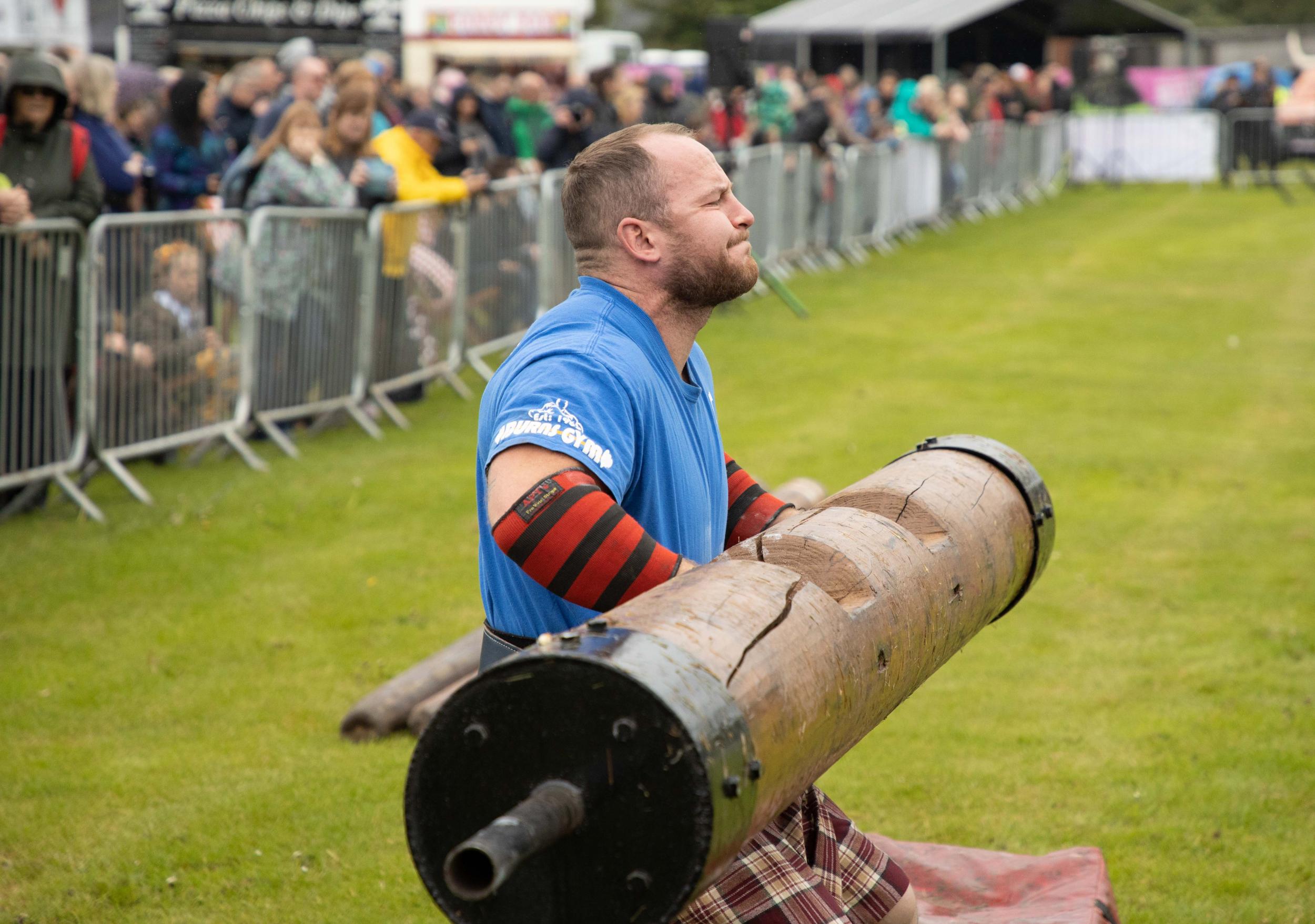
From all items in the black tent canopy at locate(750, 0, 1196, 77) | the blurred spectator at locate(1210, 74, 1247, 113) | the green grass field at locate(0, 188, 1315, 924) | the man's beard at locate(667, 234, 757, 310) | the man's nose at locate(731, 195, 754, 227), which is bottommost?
the green grass field at locate(0, 188, 1315, 924)

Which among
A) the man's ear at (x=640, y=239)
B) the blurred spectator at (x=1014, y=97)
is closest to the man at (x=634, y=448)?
the man's ear at (x=640, y=239)

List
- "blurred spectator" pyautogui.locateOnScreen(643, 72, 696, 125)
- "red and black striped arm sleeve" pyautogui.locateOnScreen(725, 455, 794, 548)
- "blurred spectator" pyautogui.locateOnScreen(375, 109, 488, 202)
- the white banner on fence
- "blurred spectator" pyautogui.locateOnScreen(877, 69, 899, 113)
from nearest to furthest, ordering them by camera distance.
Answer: "red and black striped arm sleeve" pyautogui.locateOnScreen(725, 455, 794, 548), "blurred spectator" pyautogui.locateOnScreen(375, 109, 488, 202), "blurred spectator" pyautogui.locateOnScreen(643, 72, 696, 125), "blurred spectator" pyautogui.locateOnScreen(877, 69, 899, 113), the white banner on fence

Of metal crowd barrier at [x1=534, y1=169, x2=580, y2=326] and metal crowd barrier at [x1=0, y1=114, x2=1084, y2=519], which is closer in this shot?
metal crowd barrier at [x1=0, y1=114, x2=1084, y2=519]

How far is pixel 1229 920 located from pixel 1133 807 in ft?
2.22

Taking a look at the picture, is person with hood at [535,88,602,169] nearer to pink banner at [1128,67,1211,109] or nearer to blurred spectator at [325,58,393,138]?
blurred spectator at [325,58,393,138]

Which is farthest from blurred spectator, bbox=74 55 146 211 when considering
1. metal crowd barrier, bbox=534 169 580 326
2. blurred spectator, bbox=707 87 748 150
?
blurred spectator, bbox=707 87 748 150

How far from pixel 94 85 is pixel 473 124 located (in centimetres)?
553

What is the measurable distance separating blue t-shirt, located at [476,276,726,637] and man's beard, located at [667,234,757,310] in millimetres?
84

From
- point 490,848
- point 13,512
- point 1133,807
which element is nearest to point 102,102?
point 13,512

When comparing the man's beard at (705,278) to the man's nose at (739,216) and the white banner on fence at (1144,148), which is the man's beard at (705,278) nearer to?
the man's nose at (739,216)

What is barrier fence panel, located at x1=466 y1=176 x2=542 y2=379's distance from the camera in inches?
408

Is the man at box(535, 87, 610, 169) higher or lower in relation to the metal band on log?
higher

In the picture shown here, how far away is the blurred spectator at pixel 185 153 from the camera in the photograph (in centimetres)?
1075

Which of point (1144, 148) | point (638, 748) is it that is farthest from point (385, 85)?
point (1144, 148)
